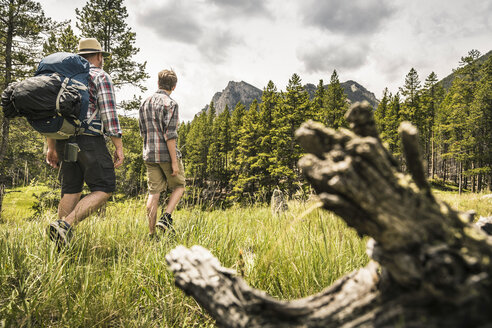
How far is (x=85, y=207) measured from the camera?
246 centimetres

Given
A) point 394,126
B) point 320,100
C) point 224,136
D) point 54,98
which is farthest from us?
point 224,136

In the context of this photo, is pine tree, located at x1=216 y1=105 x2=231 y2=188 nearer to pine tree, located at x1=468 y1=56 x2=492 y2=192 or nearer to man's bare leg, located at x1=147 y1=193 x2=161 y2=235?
pine tree, located at x1=468 y1=56 x2=492 y2=192

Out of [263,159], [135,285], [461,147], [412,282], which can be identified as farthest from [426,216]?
[461,147]

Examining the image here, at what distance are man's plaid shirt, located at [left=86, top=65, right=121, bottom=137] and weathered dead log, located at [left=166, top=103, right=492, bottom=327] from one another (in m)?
2.68

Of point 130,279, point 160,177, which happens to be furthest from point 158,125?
point 130,279

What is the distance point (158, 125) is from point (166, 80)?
0.73 meters

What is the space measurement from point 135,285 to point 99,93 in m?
2.22

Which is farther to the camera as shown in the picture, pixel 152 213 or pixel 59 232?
pixel 152 213

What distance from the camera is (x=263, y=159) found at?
2503 centimetres

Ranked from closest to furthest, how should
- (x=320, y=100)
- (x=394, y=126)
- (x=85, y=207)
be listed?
(x=85, y=207) → (x=394, y=126) → (x=320, y=100)

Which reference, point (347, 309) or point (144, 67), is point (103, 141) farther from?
point (144, 67)

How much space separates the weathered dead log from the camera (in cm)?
53

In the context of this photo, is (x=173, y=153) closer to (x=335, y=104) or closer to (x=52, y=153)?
(x=52, y=153)

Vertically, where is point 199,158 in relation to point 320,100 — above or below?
below
